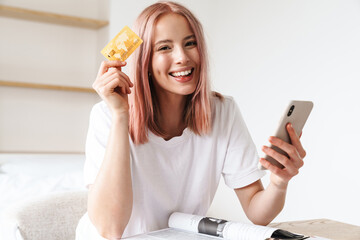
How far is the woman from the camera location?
1.14 metres

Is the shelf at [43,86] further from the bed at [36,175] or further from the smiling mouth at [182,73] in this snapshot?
the smiling mouth at [182,73]

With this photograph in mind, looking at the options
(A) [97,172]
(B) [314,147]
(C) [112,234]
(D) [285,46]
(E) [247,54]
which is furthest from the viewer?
(E) [247,54]

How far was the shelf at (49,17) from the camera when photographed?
121 inches

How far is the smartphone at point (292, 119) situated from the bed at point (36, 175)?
1.27m

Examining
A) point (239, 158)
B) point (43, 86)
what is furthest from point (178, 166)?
point (43, 86)

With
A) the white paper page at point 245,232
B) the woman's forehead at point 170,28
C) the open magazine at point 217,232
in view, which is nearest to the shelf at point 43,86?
the woman's forehead at point 170,28

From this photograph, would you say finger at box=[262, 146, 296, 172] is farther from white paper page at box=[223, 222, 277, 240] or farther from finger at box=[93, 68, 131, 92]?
finger at box=[93, 68, 131, 92]

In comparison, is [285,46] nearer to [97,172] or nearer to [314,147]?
[314,147]

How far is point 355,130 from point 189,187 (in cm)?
154

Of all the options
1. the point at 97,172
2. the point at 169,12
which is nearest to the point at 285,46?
the point at 169,12

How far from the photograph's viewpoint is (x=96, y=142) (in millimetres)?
1255

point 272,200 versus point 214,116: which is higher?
point 214,116

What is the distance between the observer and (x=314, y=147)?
2.76m

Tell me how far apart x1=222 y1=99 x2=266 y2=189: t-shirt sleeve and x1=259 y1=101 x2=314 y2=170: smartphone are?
21 centimetres
